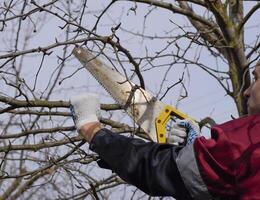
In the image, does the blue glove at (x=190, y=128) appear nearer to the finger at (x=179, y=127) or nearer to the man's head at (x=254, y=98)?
the finger at (x=179, y=127)

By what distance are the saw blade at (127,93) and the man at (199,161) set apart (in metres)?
0.78

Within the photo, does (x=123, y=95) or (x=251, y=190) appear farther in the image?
(x=123, y=95)

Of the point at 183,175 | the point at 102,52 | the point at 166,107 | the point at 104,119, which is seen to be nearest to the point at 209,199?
the point at 183,175

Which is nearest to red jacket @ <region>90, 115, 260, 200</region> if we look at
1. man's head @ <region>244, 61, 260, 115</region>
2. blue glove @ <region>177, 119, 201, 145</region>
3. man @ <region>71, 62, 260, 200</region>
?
man @ <region>71, 62, 260, 200</region>

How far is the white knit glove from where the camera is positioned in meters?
2.96

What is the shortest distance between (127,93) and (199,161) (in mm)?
1449

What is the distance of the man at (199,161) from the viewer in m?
2.40

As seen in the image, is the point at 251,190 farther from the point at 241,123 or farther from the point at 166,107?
the point at 166,107

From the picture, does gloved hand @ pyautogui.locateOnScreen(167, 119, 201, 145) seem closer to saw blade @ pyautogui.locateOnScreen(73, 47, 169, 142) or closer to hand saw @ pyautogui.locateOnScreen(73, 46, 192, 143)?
hand saw @ pyautogui.locateOnScreen(73, 46, 192, 143)

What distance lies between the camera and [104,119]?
5473mm

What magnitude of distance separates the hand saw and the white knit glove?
47 centimetres

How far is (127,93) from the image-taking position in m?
3.87

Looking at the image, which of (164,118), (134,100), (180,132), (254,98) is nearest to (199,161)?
(254,98)

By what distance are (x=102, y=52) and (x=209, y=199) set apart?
1885 millimetres
